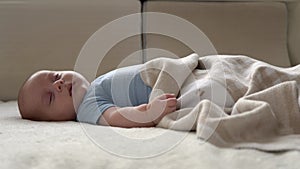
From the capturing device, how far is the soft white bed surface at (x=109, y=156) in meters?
0.86

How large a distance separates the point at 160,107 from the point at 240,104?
202 mm

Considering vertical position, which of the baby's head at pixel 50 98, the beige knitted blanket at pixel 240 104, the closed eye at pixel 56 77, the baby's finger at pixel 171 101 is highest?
the beige knitted blanket at pixel 240 104

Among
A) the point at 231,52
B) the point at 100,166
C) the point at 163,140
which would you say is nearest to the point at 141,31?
the point at 231,52

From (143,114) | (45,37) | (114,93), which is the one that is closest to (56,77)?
(114,93)

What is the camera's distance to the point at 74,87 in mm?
1360

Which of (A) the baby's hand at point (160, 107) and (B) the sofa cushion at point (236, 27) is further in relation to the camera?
(B) the sofa cushion at point (236, 27)

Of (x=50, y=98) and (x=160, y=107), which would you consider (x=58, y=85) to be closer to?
(x=50, y=98)

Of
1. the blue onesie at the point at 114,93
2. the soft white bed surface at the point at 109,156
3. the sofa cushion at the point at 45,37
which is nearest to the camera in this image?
the soft white bed surface at the point at 109,156

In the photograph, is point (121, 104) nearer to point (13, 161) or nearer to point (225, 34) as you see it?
point (13, 161)

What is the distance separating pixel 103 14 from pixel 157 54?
0.25m

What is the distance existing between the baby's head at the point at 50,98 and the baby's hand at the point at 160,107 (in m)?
0.26

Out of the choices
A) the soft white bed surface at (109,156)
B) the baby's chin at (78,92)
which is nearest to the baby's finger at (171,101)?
the soft white bed surface at (109,156)

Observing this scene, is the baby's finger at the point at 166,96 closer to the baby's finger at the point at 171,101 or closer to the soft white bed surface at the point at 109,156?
the baby's finger at the point at 171,101

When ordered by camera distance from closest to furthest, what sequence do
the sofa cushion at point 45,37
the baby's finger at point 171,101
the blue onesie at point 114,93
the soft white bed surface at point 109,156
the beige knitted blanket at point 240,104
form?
the soft white bed surface at point 109,156 → the beige knitted blanket at point 240,104 → the baby's finger at point 171,101 → the blue onesie at point 114,93 → the sofa cushion at point 45,37
